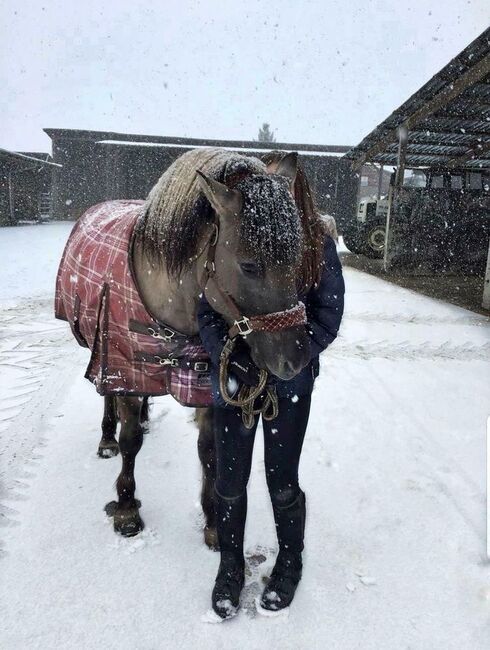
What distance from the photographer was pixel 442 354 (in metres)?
4.67

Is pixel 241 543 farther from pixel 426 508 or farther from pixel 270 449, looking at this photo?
pixel 426 508

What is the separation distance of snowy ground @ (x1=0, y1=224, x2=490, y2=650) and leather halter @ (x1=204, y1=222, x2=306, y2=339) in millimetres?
1075

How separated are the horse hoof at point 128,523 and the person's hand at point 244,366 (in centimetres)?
107

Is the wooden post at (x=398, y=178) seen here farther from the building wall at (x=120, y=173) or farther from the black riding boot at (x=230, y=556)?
the building wall at (x=120, y=173)

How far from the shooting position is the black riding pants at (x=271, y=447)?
4.97ft

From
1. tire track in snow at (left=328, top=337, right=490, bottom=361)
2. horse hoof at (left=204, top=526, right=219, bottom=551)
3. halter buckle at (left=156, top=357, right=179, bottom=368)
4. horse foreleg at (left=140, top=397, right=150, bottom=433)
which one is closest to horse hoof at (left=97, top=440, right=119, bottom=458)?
horse foreleg at (left=140, top=397, right=150, bottom=433)

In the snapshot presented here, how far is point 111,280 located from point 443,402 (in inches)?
110

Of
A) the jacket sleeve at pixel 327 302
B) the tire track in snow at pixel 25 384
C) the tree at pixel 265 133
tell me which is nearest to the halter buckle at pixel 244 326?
the jacket sleeve at pixel 327 302

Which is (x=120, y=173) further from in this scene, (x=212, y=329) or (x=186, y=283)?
(x=212, y=329)

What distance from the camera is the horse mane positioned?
4.58 ft

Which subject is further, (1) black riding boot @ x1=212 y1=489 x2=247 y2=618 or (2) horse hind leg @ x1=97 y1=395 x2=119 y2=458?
(2) horse hind leg @ x1=97 y1=395 x2=119 y2=458

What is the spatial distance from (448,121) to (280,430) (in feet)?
32.3

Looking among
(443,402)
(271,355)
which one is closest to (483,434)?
(443,402)

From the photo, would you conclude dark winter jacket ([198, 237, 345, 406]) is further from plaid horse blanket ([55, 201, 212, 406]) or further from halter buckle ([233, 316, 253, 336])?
plaid horse blanket ([55, 201, 212, 406])
